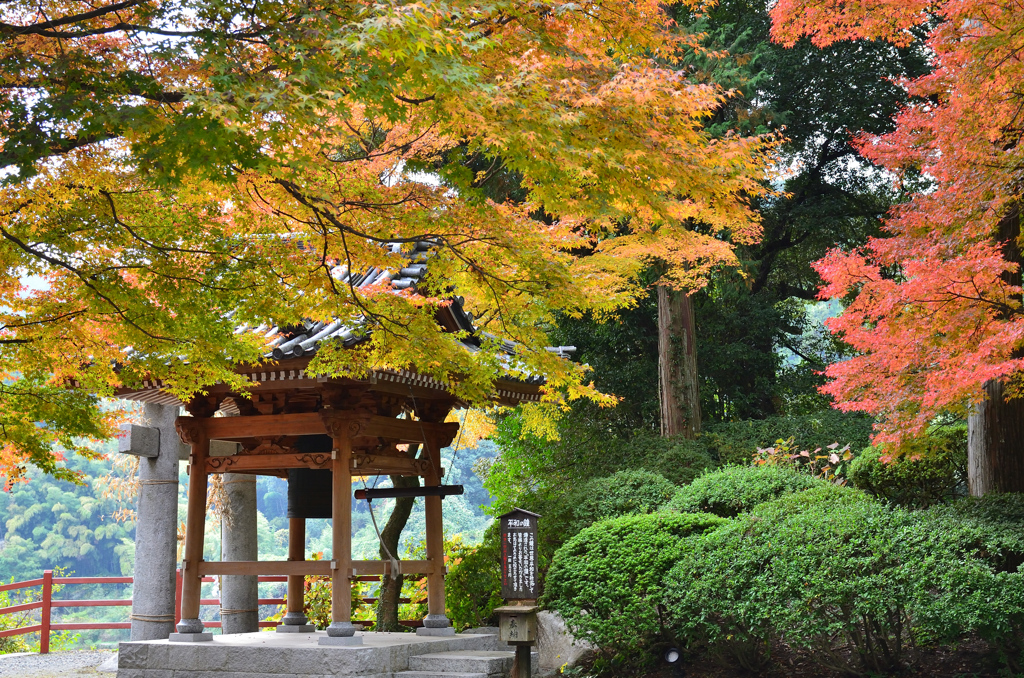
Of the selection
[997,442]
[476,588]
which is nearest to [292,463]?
[476,588]

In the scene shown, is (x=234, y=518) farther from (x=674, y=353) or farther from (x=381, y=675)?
(x=674, y=353)

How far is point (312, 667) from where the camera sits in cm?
771

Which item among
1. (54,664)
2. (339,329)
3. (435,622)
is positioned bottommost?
(54,664)

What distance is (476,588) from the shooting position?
37.0ft

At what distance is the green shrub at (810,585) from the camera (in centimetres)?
660

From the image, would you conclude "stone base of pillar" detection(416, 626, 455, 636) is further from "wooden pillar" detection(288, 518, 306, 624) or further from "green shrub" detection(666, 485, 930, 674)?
"green shrub" detection(666, 485, 930, 674)

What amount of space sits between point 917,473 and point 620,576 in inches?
145

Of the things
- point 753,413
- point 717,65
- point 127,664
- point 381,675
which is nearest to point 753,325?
point 753,413

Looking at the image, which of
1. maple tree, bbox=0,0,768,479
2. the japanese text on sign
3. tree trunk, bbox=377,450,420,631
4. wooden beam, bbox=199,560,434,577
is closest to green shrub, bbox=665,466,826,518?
the japanese text on sign

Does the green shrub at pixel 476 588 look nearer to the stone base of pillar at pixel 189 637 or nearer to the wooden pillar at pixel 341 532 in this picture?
the wooden pillar at pixel 341 532

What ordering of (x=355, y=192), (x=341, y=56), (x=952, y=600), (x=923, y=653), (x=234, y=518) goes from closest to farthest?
(x=341, y=56) → (x=355, y=192) → (x=952, y=600) → (x=923, y=653) → (x=234, y=518)

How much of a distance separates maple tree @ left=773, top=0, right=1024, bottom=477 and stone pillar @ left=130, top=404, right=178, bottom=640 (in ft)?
23.1

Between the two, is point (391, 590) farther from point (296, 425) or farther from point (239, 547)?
point (296, 425)

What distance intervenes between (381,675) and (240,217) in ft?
14.1
